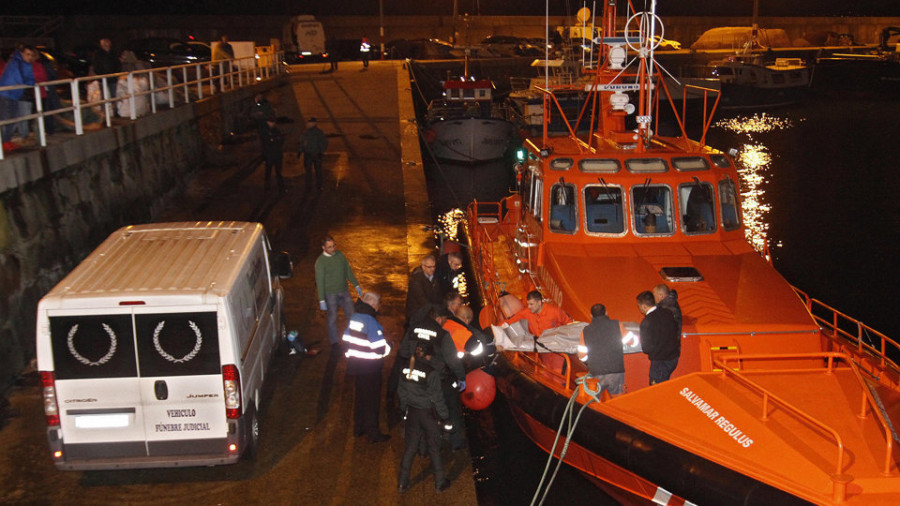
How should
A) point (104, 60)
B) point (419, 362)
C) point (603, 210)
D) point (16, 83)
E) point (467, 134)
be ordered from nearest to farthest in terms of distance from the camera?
point (419, 362), point (603, 210), point (16, 83), point (104, 60), point (467, 134)

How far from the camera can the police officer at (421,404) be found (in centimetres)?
708

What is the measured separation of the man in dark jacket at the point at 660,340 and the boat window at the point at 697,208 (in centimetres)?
246

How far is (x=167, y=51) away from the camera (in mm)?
31281

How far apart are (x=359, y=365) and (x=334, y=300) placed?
7.16ft

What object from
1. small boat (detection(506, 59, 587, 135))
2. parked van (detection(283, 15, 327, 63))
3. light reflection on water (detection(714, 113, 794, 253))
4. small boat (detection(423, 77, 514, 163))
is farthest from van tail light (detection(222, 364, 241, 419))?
parked van (detection(283, 15, 327, 63))

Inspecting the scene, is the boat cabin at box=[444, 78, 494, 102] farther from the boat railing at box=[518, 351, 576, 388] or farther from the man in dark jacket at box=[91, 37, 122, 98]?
the boat railing at box=[518, 351, 576, 388]

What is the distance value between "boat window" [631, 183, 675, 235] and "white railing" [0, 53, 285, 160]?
26.0 feet

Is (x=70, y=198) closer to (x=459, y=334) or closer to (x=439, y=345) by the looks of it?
(x=459, y=334)

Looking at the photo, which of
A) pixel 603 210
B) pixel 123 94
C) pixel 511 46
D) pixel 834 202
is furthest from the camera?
pixel 511 46

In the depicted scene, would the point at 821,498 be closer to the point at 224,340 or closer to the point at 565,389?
the point at 565,389

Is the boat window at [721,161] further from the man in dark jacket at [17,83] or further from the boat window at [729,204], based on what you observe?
the man in dark jacket at [17,83]

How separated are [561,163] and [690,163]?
152 cm

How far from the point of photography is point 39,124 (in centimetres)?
1120

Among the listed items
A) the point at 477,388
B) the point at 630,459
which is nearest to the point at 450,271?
the point at 477,388
